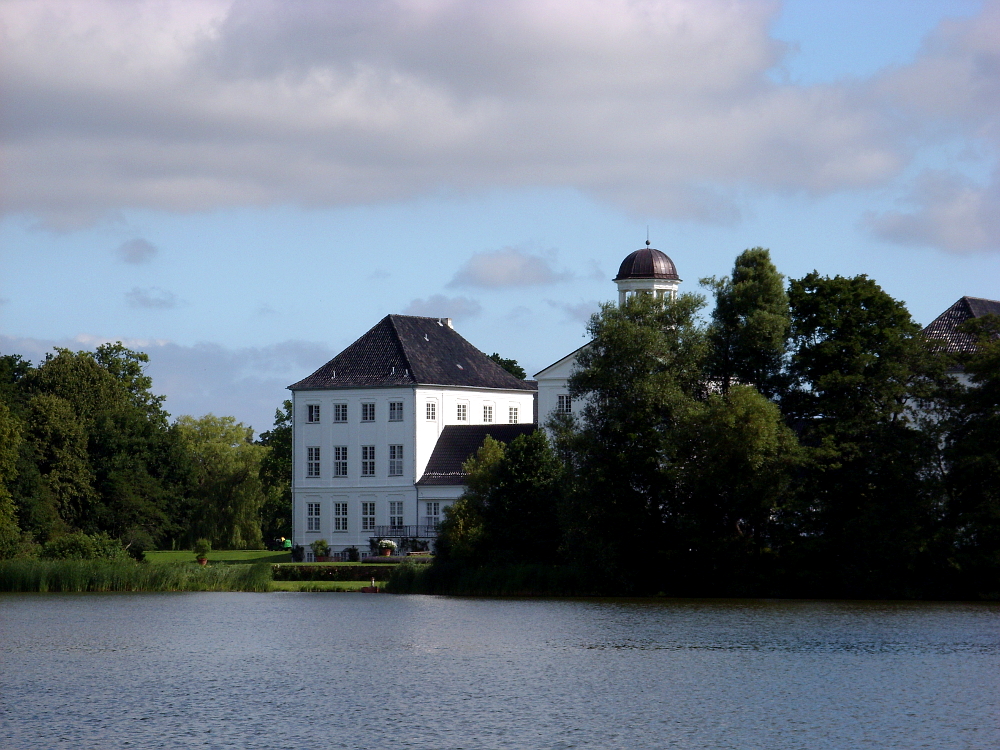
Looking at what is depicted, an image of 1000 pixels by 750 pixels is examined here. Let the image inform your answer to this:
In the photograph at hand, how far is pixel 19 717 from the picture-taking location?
21.6 meters

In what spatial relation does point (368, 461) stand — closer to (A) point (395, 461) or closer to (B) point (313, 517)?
(A) point (395, 461)

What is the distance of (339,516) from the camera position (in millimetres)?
79938

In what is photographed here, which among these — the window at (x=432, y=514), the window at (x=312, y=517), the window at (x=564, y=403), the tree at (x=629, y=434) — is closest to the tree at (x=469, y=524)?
the tree at (x=629, y=434)

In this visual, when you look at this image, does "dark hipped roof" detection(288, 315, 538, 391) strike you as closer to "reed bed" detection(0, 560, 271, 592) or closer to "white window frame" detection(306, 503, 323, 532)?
"white window frame" detection(306, 503, 323, 532)

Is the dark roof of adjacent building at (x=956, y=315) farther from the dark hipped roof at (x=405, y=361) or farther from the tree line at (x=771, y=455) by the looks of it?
the dark hipped roof at (x=405, y=361)

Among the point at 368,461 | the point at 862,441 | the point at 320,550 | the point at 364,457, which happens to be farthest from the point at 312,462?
the point at 862,441

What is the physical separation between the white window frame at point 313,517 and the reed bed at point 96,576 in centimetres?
2913

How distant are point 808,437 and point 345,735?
32171 mm

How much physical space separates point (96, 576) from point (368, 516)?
31174 mm

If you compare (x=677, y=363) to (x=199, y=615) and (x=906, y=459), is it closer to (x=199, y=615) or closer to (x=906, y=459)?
(x=906, y=459)

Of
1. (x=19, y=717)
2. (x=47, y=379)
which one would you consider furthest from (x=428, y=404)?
(x=19, y=717)

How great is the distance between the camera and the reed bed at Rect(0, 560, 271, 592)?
48.8 metres

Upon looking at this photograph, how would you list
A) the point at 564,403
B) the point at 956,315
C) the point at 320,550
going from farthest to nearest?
the point at 564,403 → the point at 320,550 → the point at 956,315

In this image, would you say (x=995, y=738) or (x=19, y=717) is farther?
(x=19, y=717)
